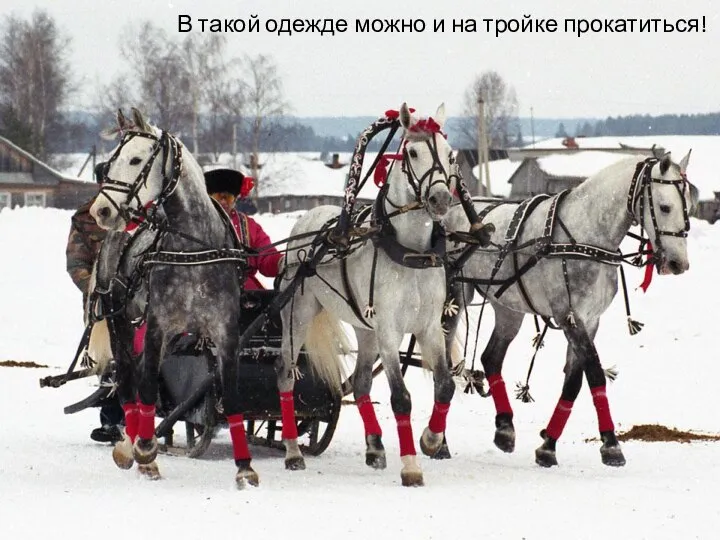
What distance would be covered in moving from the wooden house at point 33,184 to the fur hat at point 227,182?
44963mm

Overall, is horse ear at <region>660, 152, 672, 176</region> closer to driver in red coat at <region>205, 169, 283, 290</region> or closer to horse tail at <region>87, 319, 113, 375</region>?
driver in red coat at <region>205, 169, 283, 290</region>

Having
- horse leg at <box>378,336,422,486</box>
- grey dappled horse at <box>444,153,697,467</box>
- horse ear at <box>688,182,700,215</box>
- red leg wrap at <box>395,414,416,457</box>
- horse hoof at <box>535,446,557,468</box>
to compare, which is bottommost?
horse hoof at <box>535,446,557,468</box>

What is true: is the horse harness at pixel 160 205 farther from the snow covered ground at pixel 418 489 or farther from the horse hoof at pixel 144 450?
the snow covered ground at pixel 418 489

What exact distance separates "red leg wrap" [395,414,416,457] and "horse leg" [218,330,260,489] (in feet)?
2.99

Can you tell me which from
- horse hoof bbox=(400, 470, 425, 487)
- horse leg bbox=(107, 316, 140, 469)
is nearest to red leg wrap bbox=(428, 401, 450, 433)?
horse hoof bbox=(400, 470, 425, 487)

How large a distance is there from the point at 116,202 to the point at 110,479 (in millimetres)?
1845

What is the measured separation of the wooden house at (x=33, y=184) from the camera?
5406cm

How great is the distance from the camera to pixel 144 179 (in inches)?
313

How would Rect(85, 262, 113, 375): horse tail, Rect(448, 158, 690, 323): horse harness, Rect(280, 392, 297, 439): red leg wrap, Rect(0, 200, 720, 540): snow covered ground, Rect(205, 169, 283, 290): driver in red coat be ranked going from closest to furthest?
Rect(0, 200, 720, 540): snow covered ground → Rect(448, 158, 690, 323): horse harness → Rect(280, 392, 297, 439): red leg wrap → Rect(85, 262, 113, 375): horse tail → Rect(205, 169, 283, 290): driver in red coat

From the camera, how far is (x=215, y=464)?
920 cm

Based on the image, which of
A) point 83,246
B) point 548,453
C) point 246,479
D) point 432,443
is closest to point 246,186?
point 83,246

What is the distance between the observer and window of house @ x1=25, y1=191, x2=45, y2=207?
181 feet

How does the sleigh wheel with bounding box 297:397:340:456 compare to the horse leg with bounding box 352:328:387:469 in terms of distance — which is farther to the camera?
the sleigh wheel with bounding box 297:397:340:456

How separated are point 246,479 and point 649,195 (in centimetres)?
328
